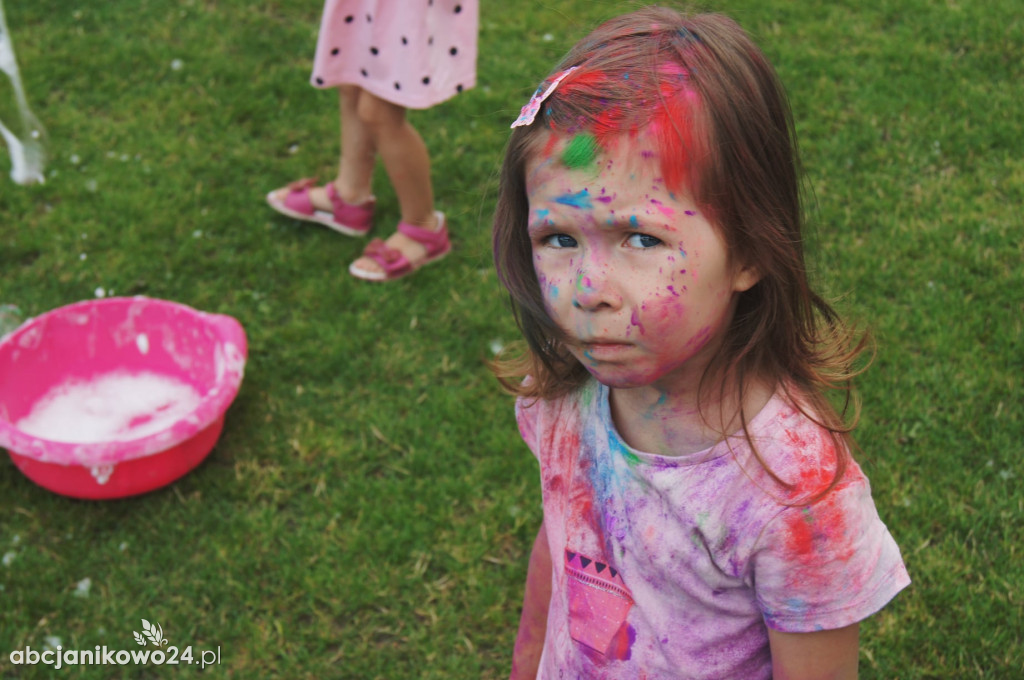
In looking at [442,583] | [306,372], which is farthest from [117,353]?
[442,583]

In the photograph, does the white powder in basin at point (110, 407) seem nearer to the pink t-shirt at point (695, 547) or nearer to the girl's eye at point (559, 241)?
the pink t-shirt at point (695, 547)

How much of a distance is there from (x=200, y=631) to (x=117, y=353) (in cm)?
119

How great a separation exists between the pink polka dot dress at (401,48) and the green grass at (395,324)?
0.35 m

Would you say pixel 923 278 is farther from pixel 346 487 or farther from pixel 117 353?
pixel 117 353

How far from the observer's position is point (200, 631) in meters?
2.74

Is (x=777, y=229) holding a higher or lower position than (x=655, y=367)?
higher

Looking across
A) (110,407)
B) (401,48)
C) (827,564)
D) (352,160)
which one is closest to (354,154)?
(352,160)

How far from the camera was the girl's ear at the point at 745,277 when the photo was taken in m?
1.41

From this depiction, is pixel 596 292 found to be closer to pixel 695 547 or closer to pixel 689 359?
pixel 689 359

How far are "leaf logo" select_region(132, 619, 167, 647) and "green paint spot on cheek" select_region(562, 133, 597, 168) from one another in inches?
78.3

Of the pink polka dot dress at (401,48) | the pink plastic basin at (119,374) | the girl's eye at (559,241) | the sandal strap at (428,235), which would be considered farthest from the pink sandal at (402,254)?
the girl's eye at (559,241)

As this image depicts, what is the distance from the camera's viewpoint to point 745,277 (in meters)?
1.41

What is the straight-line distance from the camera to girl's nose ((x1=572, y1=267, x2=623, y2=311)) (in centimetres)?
131
